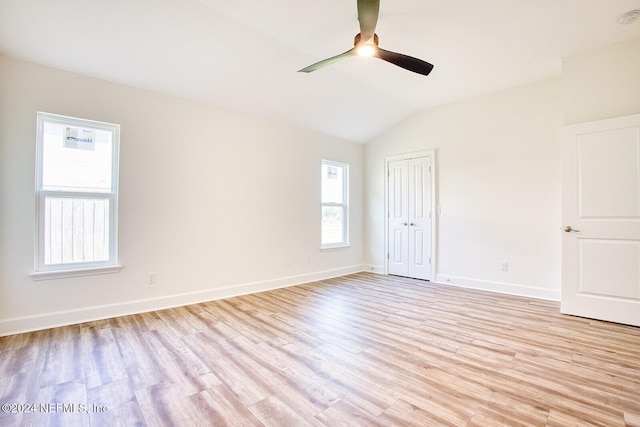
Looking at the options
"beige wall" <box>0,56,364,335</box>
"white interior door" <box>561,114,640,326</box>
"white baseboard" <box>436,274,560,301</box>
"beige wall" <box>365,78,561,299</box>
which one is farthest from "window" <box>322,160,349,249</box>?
"white interior door" <box>561,114,640,326</box>

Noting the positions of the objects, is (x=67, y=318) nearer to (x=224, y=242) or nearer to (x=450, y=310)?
(x=224, y=242)

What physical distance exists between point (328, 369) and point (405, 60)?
2477 millimetres

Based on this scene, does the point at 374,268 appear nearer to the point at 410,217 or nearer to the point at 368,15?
the point at 410,217

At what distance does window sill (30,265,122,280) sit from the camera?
2787mm

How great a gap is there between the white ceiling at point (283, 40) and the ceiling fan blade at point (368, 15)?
0.52 metres

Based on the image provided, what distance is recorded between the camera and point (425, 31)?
293 cm

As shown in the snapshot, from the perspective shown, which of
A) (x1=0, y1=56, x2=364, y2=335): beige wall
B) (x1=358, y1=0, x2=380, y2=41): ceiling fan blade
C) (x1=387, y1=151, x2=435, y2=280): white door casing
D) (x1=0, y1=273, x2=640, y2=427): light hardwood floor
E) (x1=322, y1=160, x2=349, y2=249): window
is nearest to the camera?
(x1=0, y1=273, x2=640, y2=427): light hardwood floor

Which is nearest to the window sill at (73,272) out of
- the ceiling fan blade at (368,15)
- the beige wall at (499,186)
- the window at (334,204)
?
the window at (334,204)

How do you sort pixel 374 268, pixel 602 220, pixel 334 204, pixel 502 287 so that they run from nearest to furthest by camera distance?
pixel 602 220, pixel 502 287, pixel 334 204, pixel 374 268

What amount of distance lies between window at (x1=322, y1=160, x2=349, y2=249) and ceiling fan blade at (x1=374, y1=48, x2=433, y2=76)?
2.82 metres

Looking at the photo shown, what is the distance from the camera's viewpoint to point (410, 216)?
5199mm

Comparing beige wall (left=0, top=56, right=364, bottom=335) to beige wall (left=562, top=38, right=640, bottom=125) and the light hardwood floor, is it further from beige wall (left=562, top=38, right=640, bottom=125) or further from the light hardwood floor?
beige wall (left=562, top=38, right=640, bottom=125)

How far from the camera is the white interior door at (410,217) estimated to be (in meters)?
4.99

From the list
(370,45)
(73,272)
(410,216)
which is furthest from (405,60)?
(73,272)
